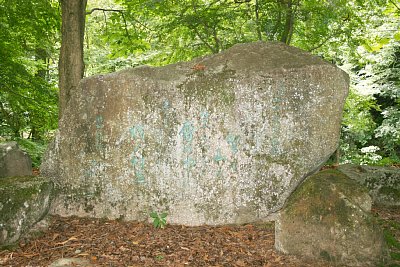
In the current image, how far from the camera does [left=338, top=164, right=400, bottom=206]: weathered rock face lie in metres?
5.57

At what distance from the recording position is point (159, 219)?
454 cm

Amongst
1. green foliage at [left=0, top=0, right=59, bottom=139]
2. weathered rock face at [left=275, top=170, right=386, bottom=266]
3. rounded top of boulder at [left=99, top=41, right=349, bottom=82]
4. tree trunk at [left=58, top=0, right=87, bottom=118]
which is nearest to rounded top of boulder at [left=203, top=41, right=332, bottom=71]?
rounded top of boulder at [left=99, top=41, right=349, bottom=82]

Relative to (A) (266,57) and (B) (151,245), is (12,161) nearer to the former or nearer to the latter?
(B) (151,245)

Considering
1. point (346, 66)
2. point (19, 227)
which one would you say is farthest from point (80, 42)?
point (346, 66)

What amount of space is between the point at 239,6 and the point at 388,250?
5.72m

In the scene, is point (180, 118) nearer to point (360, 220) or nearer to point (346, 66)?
point (360, 220)

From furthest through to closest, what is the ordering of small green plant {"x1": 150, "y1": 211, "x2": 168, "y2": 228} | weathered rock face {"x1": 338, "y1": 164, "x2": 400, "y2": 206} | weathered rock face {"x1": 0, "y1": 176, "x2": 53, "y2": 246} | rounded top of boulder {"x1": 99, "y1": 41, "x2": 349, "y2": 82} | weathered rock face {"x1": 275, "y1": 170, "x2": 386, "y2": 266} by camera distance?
weathered rock face {"x1": 338, "y1": 164, "x2": 400, "y2": 206}
rounded top of boulder {"x1": 99, "y1": 41, "x2": 349, "y2": 82}
small green plant {"x1": 150, "y1": 211, "x2": 168, "y2": 228}
weathered rock face {"x1": 0, "y1": 176, "x2": 53, "y2": 246}
weathered rock face {"x1": 275, "y1": 170, "x2": 386, "y2": 266}

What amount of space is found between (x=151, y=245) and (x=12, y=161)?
2242 mm

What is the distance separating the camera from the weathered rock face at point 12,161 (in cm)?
467

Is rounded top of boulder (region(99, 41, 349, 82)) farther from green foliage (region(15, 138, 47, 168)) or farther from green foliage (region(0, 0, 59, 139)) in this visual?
green foliage (region(15, 138, 47, 168))

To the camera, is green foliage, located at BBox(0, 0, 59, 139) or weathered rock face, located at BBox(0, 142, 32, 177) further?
green foliage, located at BBox(0, 0, 59, 139)

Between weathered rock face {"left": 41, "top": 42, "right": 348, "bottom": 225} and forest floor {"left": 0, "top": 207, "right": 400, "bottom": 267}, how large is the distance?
0.25 m

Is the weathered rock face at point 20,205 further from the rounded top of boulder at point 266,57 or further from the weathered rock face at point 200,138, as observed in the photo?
the rounded top of boulder at point 266,57

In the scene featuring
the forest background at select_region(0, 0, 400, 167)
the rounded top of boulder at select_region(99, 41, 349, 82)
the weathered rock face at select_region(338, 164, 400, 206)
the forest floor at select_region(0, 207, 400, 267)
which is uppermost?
the forest background at select_region(0, 0, 400, 167)
